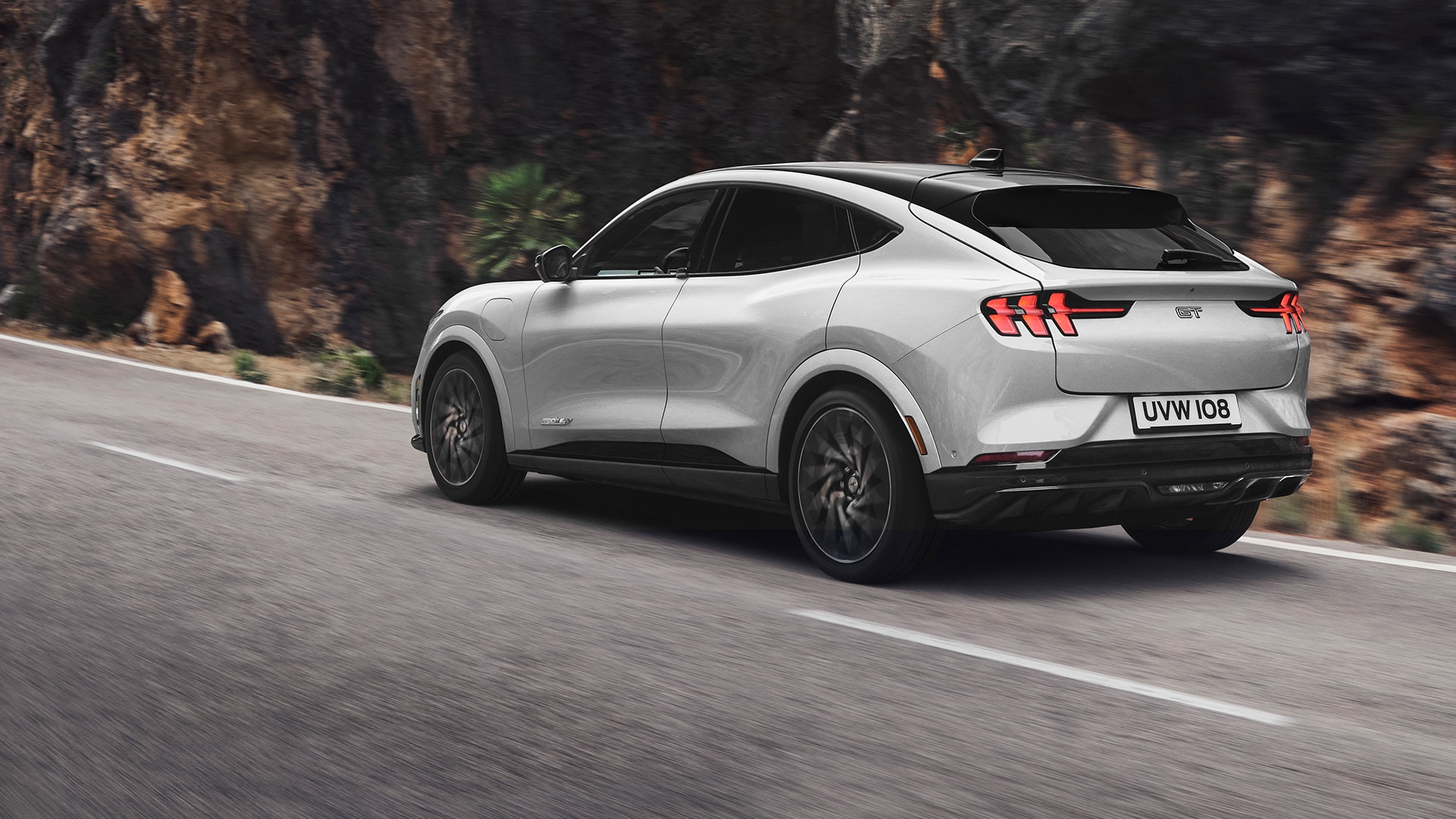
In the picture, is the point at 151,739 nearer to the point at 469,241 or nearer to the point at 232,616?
→ the point at 232,616

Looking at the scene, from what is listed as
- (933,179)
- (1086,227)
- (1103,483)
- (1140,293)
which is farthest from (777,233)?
(1103,483)

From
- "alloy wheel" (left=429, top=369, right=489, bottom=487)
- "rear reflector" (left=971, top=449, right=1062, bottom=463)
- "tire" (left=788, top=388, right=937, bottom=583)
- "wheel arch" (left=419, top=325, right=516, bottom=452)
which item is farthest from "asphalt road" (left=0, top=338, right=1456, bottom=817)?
"rear reflector" (left=971, top=449, right=1062, bottom=463)

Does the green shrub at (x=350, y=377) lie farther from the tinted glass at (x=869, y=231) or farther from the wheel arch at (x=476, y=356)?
the tinted glass at (x=869, y=231)

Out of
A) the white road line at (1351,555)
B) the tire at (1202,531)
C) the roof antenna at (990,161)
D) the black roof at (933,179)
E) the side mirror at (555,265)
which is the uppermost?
the roof antenna at (990,161)

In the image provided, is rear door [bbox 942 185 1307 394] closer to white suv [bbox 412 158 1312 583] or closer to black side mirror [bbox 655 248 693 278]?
white suv [bbox 412 158 1312 583]

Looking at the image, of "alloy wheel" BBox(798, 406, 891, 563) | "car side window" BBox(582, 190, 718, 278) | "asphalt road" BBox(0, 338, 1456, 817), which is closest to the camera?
"asphalt road" BBox(0, 338, 1456, 817)

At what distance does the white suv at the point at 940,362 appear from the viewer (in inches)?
Result: 210

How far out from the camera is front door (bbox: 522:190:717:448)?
22.3ft

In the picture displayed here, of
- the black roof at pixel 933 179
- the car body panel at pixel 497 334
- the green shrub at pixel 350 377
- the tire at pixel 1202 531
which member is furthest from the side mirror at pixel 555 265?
the green shrub at pixel 350 377

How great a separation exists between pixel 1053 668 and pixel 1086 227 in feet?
6.36

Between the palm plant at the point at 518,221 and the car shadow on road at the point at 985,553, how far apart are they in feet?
31.9

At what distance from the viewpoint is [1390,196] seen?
9.98 meters

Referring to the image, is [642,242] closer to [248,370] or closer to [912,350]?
[912,350]

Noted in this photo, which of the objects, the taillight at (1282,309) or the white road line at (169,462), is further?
the white road line at (169,462)
